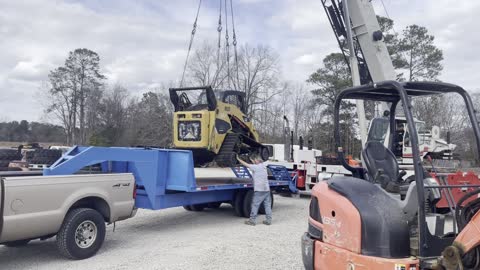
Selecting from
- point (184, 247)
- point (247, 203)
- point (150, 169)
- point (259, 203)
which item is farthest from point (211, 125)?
point (184, 247)

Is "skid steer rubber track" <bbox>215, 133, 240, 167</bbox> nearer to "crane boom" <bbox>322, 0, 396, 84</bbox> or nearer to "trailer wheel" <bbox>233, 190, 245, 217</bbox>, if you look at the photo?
"trailer wheel" <bbox>233, 190, 245, 217</bbox>

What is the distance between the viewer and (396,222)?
12.6 feet

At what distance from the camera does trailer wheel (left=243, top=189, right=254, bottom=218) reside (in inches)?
427

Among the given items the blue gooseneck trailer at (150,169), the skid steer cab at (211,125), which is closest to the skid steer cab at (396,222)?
the blue gooseneck trailer at (150,169)

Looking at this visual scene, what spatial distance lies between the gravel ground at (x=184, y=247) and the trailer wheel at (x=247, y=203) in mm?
242

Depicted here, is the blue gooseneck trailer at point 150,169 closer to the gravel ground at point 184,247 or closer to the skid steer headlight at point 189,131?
the gravel ground at point 184,247

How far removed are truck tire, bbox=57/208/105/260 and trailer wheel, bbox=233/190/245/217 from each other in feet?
14.1

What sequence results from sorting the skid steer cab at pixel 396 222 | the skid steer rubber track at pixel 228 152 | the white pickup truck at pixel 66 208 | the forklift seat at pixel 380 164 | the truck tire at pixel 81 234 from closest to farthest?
A: the skid steer cab at pixel 396 222 < the forklift seat at pixel 380 164 < the white pickup truck at pixel 66 208 < the truck tire at pixel 81 234 < the skid steer rubber track at pixel 228 152

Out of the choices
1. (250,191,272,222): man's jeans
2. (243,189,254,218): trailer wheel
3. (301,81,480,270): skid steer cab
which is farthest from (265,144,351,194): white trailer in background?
(301,81,480,270): skid steer cab

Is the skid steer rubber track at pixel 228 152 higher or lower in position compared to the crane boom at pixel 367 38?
lower

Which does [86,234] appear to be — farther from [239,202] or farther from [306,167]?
[306,167]

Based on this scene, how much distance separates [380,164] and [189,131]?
24.4 ft

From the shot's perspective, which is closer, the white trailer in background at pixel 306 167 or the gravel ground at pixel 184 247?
the gravel ground at pixel 184 247

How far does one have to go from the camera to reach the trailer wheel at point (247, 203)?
10.8 meters
